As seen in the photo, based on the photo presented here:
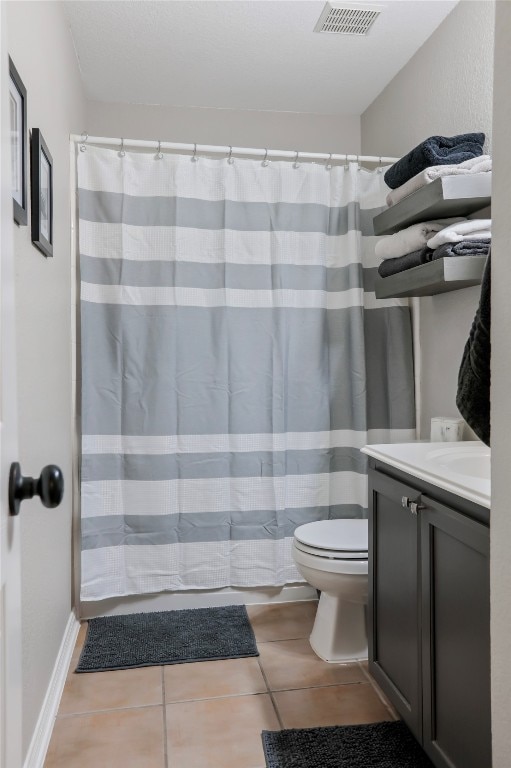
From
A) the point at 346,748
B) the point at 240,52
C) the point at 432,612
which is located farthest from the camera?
the point at 240,52

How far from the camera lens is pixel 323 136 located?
3.16 m

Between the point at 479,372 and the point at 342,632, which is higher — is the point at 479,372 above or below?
above

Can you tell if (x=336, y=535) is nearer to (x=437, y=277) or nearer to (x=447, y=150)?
(x=437, y=277)

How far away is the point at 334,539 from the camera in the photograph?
2266 mm

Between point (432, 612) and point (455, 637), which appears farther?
point (432, 612)

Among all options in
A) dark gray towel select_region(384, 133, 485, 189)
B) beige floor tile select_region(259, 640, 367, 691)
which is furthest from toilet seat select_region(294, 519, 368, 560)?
dark gray towel select_region(384, 133, 485, 189)

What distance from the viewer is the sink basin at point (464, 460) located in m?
1.72

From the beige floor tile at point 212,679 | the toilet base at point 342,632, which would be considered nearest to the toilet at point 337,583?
the toilet base at point 342,632

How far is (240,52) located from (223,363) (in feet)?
4.38

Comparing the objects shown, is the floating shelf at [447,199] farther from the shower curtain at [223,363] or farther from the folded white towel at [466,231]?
the shower curtain at [223,363]

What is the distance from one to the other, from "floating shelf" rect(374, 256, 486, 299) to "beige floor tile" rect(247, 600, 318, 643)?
1430 mm

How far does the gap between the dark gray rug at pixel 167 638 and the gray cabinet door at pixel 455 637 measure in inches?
37.5

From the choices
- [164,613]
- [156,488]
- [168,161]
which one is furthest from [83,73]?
[164,613]

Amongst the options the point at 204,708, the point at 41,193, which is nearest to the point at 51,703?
the point at 204,708
